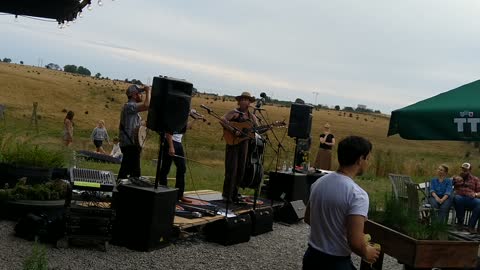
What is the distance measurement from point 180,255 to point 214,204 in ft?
5.85

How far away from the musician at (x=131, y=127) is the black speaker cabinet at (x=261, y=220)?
1.59 meters

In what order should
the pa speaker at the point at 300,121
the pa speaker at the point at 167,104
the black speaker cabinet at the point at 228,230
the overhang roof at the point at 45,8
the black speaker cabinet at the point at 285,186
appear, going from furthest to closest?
the pa speaker at the point at 300,121, the black speaker cabinet at the point at 285,186, the overhang roof at the point at 45,8, the black speaker cabinet at the point at 228,230, the pa speaker at the point at 167,104

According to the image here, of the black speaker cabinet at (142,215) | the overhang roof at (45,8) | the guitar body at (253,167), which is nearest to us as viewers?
the black speaker cabinet at (142,215)

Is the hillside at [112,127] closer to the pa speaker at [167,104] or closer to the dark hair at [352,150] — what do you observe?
the pa speaker at [167,104]

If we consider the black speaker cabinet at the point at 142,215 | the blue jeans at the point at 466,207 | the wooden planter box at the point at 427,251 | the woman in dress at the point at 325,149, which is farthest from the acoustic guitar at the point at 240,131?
the woman in dress at the point at 325,149

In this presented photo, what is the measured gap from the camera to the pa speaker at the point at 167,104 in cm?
574

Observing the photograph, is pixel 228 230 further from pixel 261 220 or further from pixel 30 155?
pixel 30 155

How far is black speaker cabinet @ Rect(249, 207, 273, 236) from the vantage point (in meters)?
7.11

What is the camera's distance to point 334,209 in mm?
2984

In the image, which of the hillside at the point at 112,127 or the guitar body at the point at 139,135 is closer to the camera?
the guitar body at the point at 139,135

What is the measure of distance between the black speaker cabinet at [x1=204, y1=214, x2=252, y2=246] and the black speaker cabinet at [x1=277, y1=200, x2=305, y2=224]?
164 cm

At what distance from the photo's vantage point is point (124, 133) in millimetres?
6637

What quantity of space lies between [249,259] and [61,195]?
2200mm

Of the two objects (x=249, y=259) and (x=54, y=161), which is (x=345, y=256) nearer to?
(x=249, y=259)
